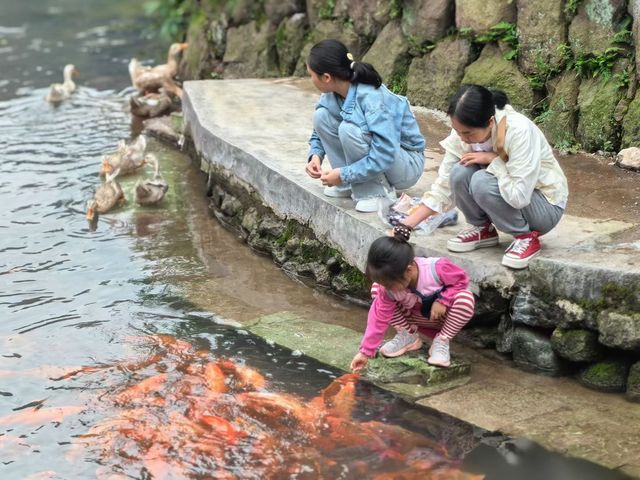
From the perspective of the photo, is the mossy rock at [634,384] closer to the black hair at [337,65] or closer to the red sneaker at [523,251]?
the red sneaker at [523,251]

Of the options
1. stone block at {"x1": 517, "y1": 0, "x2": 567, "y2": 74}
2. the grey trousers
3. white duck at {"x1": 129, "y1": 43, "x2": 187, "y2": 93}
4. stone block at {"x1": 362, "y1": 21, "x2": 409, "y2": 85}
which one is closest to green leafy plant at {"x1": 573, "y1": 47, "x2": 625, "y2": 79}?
stone block at {"x1": 517, "y1": 0, "x2": 567, "y2": 74}

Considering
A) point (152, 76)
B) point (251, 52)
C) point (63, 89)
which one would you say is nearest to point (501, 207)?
point (251, 52)

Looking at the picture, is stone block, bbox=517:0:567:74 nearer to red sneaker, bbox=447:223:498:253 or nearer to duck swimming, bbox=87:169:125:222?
red sneaker, bbox=447:223:498:253

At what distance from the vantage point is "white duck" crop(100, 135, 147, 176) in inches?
383

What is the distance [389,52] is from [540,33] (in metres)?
2.04

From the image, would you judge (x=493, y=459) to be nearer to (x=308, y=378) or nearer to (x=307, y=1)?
(x=308, y=378)

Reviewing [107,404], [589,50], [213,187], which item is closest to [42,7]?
[213,187]

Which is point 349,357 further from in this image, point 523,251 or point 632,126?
point 632,126

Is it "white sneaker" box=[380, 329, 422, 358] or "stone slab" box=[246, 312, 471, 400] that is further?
"white sneaker" box=[380, 329, 422, 358]

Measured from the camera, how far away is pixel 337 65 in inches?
244

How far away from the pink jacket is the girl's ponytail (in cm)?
145

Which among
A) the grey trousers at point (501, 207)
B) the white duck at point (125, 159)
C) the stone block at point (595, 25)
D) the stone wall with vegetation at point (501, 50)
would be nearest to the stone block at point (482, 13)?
the stone wall with vegetation at point (501, 50)

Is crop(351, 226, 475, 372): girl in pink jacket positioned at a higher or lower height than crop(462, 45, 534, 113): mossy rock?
lower

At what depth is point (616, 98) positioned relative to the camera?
7.70m
